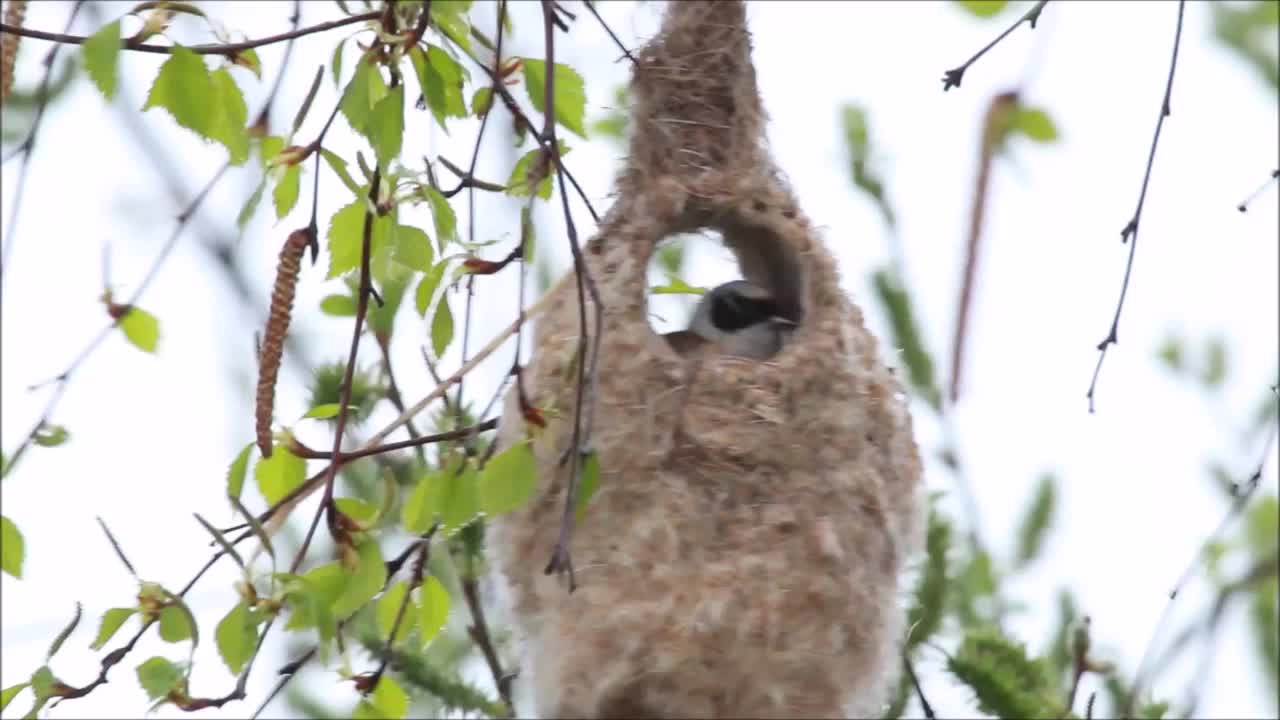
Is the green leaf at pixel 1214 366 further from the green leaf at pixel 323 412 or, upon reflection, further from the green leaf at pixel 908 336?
the green leaf at pixel 323 412

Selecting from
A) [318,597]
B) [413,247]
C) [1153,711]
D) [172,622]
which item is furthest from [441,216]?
[1153,711]

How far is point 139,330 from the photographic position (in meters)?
2.53

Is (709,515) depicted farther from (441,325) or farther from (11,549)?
(11,549)

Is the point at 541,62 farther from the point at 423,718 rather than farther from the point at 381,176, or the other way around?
the point at 423,718

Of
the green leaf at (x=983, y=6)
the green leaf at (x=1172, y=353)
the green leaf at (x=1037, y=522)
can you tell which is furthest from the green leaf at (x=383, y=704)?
the green leaf at (x=1172, y=353)

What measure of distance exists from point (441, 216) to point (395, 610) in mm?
667

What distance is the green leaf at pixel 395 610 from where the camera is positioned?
8.11 ft

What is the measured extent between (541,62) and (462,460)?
53cm

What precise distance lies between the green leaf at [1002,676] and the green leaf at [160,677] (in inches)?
52.1

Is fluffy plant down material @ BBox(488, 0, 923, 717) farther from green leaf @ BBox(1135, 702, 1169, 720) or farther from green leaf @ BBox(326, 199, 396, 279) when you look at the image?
green leaf @ BBox(1135, 702, 1169, 720)

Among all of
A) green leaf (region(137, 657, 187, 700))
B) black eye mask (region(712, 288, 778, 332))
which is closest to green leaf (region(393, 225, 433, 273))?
green leaf (region(137, 657, 187, 700))

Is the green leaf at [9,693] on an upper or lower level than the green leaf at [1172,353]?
lower

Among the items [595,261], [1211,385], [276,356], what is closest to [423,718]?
[595,261]

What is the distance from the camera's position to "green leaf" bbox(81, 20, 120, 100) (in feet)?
5.78
